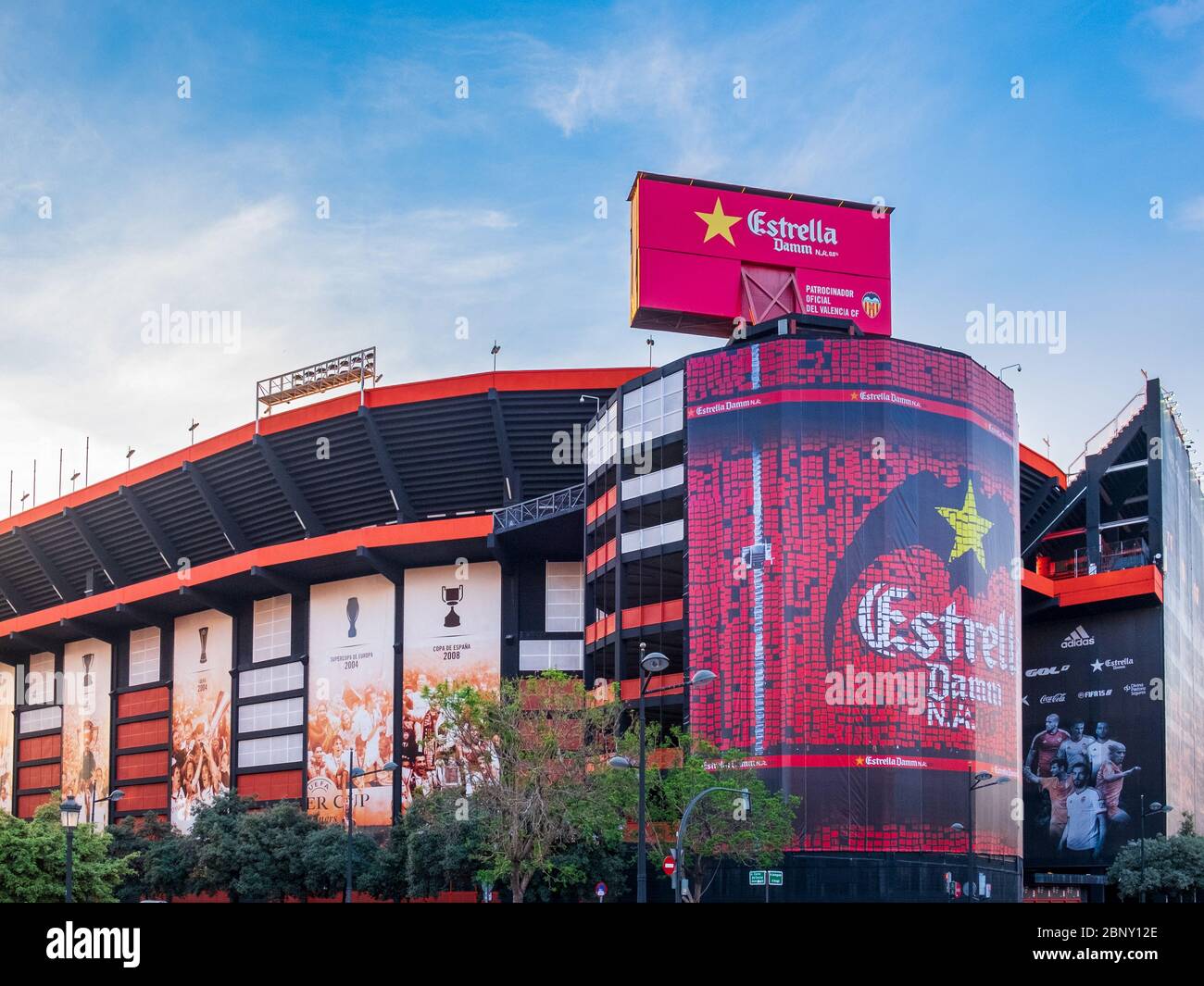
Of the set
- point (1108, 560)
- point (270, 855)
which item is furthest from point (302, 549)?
point (1108, 560)

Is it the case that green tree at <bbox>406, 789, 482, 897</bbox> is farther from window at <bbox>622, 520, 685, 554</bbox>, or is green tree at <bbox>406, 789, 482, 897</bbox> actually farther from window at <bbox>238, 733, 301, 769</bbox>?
window at <bbox>238, 733, 301, 769</bbox>

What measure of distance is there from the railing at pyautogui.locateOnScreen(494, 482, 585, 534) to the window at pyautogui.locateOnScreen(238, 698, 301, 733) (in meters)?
18.3

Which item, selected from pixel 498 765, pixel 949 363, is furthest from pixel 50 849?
pixel 949 363

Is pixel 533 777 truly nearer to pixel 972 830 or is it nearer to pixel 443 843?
pixel 443 843

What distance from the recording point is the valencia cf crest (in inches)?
2616

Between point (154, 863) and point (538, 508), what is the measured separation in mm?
25704

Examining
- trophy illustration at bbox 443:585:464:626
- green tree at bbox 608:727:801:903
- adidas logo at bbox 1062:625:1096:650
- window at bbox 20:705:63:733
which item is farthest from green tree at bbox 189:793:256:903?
adidas logo at bbox 1062:625:1096:650

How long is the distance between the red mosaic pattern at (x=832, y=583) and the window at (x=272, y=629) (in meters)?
31.4

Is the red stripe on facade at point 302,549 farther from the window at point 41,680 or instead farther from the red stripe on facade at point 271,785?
the window at point 41,680

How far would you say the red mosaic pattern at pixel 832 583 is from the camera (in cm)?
6450
